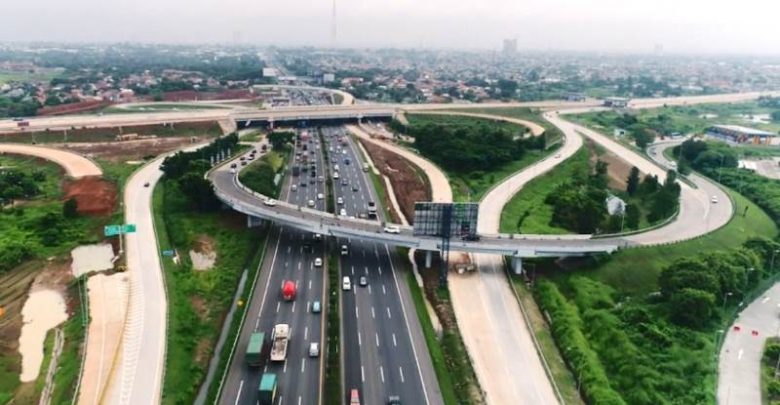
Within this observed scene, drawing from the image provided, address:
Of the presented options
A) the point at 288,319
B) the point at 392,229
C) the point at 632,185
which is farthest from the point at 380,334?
the point at 632,185

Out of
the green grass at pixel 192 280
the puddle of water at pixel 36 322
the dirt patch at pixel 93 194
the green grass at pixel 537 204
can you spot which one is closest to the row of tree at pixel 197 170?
the green grass at pixel 192 280

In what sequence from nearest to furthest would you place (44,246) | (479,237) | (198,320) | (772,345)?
1. (772,345)
2. (198,320)
3. (479,237)
4. (44,246)

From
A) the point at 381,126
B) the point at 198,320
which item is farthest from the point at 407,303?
the point at 381,126

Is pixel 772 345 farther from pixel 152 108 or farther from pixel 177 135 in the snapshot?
pixel 152 108

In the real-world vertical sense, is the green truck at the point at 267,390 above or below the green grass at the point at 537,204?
below

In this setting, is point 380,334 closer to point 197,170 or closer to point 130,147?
point 197,170

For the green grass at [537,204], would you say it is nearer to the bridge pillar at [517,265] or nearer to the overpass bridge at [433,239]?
the overpass bridge at [433,239]
